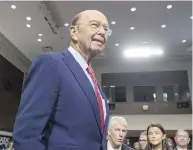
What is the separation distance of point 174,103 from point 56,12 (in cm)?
573

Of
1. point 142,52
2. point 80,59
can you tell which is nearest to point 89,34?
point 80,59

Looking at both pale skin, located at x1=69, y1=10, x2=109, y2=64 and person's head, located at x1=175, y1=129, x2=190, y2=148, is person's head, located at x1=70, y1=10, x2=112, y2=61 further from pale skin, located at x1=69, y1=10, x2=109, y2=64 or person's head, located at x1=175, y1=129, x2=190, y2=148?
person's head, located at x1=175, y1=129, x2=190, y2=148

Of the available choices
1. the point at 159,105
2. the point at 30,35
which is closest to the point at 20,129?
the point at 30,35

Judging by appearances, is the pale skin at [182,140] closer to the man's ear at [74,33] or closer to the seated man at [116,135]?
the seated man at [116,135]

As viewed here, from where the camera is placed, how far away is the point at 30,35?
8.29m

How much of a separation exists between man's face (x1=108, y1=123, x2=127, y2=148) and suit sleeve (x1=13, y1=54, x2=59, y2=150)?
185cm

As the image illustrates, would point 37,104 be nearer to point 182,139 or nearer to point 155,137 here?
point 155,137

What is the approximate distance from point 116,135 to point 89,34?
5.95ft

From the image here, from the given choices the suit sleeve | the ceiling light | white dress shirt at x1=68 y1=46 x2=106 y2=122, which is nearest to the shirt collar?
white dress shirt at x1=68 y1=46 x2=106 y2=122

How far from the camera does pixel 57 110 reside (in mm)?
893

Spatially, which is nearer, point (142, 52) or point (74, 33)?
point (74, 33)

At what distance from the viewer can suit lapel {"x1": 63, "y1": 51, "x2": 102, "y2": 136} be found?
0.91 meters

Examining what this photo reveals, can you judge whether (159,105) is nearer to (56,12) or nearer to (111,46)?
(111,46)

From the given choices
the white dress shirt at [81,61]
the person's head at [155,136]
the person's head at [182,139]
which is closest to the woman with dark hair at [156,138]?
the person's head at [155,136]
